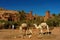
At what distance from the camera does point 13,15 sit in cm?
7356

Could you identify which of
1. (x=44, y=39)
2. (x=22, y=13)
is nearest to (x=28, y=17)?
(x=22, y=13)

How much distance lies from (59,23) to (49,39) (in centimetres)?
2891

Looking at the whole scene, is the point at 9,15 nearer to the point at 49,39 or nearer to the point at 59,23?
the point at 59,23

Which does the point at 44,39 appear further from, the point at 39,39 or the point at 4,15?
the point at 4,15

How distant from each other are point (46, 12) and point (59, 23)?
21.5 meters

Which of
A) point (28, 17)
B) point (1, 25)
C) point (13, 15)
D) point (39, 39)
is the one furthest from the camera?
point (13, 15)

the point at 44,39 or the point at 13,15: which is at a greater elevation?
the point at 13,15

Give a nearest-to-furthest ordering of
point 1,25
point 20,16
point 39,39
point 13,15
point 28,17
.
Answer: point 39,39 → point 1,25 → point 20,16 → point 28,17 → point 13,15

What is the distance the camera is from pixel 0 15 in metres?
72.4

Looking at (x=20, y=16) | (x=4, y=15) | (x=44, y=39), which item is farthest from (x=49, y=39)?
(x=4, y=15)

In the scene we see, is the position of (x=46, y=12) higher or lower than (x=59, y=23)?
higher

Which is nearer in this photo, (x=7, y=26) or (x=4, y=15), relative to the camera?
(x=7, y=26)

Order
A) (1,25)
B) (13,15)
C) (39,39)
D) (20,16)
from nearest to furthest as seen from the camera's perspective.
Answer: (39,39), (1,25), (20,16), (13,15)

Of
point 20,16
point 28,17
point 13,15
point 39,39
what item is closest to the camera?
point 39,39
